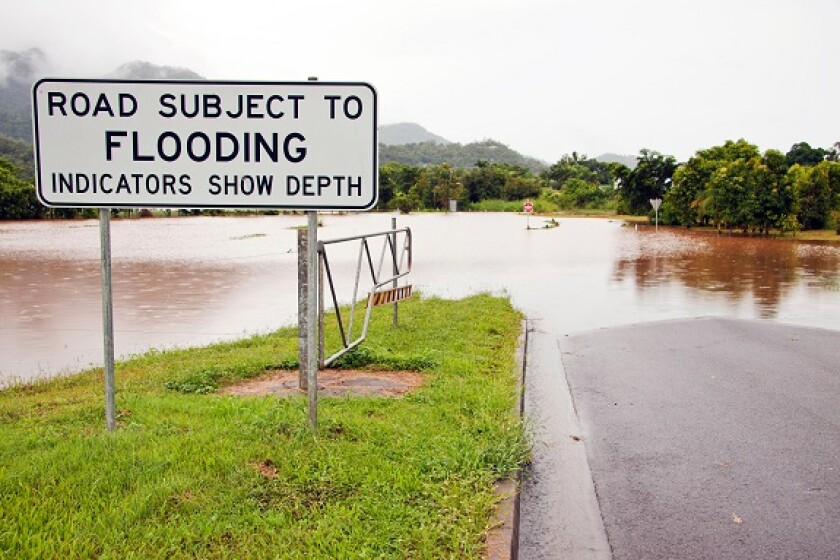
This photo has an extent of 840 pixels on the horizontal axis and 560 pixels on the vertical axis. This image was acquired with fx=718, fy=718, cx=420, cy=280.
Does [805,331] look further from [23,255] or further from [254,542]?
[23,255]

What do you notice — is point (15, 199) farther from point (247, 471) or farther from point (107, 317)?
point (247, 471)

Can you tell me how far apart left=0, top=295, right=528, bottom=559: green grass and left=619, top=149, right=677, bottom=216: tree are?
51.9 metres

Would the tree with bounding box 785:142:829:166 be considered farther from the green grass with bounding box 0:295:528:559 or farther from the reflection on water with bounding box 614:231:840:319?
the green grass with bounding box 0:295:528:559

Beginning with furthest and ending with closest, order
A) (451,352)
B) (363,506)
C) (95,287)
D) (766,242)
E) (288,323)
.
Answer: (766,242)
(95,287)
(288,323)
(451,352)
(363,506)

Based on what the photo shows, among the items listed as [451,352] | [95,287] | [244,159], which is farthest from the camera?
[95,287]

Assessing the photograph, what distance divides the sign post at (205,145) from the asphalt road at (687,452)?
1947 mm

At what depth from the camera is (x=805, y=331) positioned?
392 inches

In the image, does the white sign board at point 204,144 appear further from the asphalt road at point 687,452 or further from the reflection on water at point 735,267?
the reflection on water at point 735,267

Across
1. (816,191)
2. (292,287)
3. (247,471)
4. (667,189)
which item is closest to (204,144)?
(247,471)

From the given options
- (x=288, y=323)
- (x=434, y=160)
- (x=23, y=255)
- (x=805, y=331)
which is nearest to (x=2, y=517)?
(x=288, y=323)

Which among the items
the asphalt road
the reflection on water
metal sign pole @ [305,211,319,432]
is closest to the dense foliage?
the reflection on water

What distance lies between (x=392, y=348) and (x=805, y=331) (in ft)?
19.6

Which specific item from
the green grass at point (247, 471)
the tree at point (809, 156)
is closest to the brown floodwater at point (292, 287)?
the green grass at point (247, 471)

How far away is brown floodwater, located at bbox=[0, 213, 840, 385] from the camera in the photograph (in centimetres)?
1006
